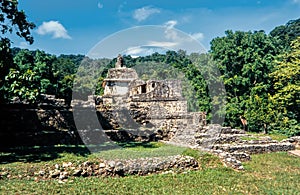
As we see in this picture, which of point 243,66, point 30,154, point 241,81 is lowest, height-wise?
point 30,154

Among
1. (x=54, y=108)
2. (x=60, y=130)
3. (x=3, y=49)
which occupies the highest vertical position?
(x=3, y=49)

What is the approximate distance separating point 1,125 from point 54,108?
131 inches

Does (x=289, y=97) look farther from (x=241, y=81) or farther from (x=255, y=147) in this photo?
(x=255, y=147)

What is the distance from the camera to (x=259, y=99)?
30797 mm

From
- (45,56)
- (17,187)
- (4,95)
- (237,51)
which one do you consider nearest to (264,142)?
(17,187)

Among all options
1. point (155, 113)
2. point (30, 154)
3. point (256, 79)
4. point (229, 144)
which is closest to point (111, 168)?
point (30, 154)

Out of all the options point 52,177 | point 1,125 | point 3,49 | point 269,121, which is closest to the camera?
point 52,177

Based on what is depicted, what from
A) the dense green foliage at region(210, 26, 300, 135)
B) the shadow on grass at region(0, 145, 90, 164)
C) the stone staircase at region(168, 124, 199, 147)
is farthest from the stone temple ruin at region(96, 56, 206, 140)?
the dense green foliage at region(210, 26, 300, 135)

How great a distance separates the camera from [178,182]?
938 cm

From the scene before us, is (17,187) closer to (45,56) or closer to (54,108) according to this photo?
(54,108)

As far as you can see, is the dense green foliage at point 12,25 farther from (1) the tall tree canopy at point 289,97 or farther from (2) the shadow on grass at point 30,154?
(1) the tall tree canopy at point 289,97

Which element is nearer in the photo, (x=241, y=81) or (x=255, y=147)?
(x=255, y=147)

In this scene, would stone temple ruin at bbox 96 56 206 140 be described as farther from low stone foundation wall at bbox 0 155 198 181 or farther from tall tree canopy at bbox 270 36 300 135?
tall tree canopy at bbox 270 36 300 135

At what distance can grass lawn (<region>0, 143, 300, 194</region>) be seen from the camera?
8.11 metres
